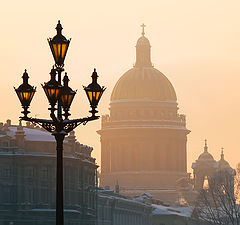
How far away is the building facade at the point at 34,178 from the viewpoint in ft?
346

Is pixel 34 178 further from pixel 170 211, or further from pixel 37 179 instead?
pixel 170 211

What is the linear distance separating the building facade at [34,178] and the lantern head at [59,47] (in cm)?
6862

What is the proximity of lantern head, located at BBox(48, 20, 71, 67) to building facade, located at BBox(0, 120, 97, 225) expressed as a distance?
225ft

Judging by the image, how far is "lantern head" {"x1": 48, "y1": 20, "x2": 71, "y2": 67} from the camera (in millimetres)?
34562

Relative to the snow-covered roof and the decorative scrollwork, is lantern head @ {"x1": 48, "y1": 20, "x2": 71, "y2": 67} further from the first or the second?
the snow-covered roof

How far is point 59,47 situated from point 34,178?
74156mm

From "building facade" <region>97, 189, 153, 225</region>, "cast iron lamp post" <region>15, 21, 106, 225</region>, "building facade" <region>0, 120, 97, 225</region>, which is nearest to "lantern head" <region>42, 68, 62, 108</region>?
"cast iron lamp post" <region>15, 21, 106, 225</region>

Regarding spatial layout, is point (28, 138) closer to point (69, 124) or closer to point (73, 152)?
point (73, 152)

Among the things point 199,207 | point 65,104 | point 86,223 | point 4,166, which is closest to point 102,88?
point 65,104

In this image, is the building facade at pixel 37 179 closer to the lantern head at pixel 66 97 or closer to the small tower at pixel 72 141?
the small tower at pixel 72 141

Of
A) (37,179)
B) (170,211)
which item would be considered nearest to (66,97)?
(37,179)

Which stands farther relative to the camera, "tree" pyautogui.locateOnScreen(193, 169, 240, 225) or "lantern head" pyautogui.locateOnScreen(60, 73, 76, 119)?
"tree" pyautogui.locateOnScreen(193, 169, 240, 225)

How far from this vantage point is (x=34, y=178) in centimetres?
10844

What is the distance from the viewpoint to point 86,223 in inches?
4466
